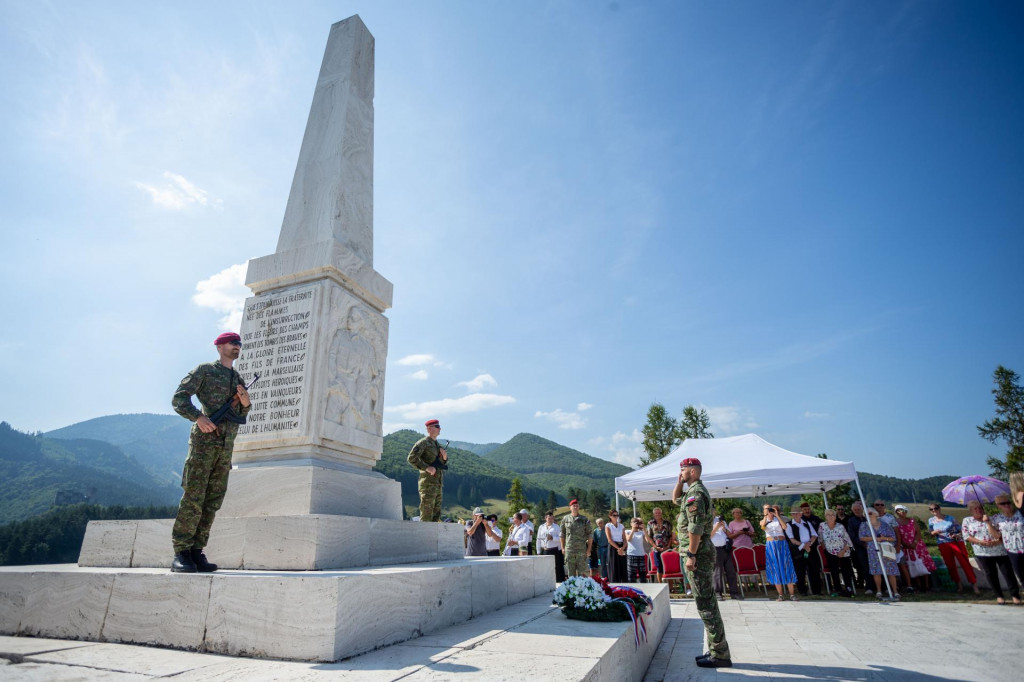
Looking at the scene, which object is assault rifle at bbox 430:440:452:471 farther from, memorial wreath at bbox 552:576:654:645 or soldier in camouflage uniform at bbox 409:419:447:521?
memorial wreath at bbox 552:576:654:645

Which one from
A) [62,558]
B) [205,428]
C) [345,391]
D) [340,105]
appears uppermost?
[340,105]

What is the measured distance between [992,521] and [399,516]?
980 centimetres

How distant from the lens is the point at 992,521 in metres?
8.42

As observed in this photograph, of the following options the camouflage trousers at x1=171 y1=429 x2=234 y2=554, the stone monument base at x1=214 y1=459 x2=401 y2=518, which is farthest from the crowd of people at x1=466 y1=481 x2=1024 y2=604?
the camouflage trousers at x1=171 y1=429 x2=234 y2=554

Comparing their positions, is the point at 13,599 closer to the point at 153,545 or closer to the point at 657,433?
the point at 153,545

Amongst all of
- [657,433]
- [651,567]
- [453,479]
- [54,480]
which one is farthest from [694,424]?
[54,480]

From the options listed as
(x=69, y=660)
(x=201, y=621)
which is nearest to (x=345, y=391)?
(x=201, y=621)

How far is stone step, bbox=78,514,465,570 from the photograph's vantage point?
153 inches

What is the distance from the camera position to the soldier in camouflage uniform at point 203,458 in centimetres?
361

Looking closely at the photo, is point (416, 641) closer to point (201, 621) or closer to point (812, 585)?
point (201, 621)

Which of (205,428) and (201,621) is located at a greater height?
(205,428)

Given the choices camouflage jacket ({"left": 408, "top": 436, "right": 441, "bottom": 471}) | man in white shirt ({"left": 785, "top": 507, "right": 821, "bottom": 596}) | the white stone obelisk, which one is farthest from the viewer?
man in white shirt ({"left": 785, "top": 507, "right": 821, "bottom": 596})

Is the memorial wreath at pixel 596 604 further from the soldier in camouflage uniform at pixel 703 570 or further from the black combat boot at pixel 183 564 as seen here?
the black combat boot at pixel 183 564

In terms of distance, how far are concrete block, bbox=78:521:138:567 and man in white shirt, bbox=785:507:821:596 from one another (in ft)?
35.8
